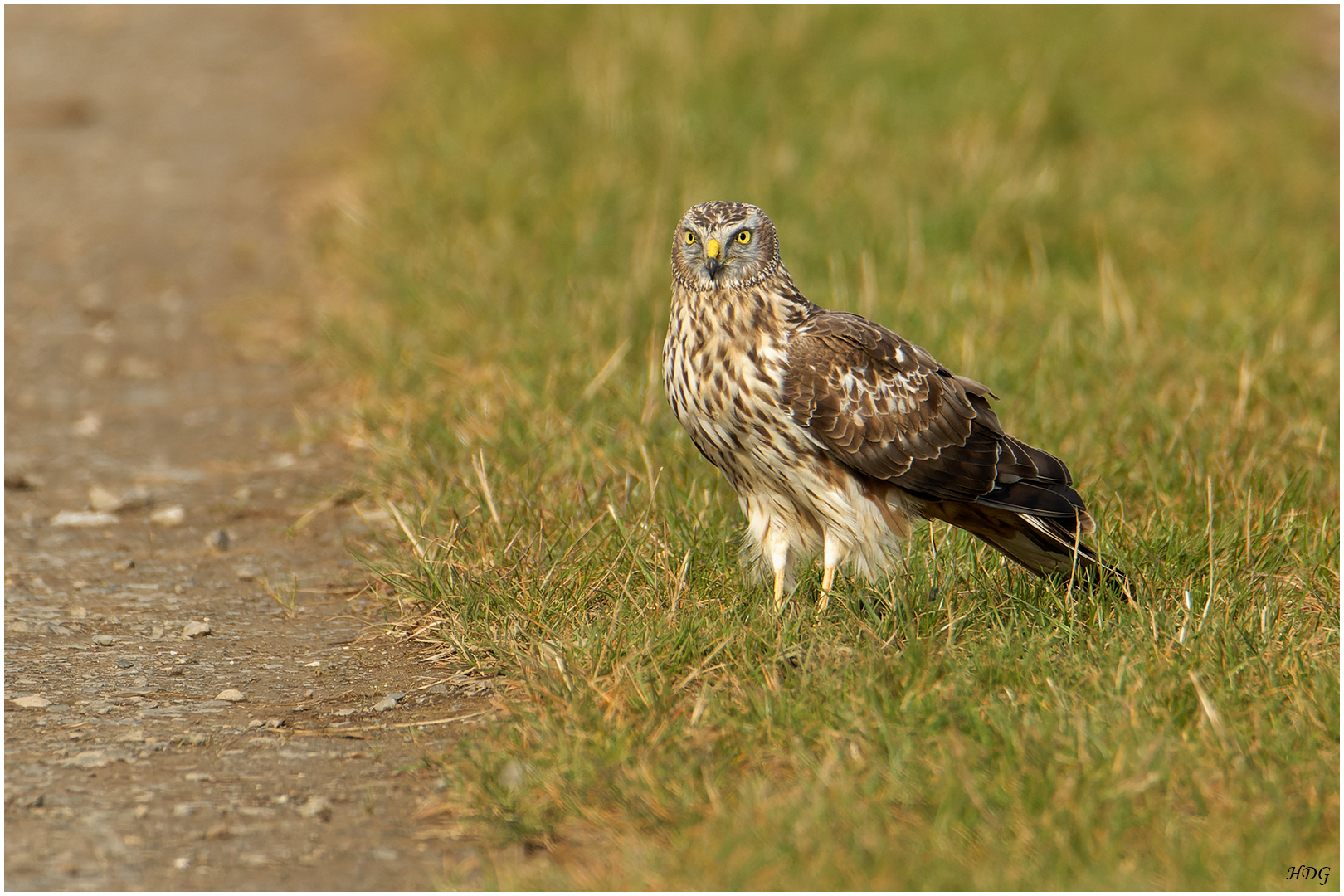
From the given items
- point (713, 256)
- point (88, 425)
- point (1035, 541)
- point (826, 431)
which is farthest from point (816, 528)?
point (88, 425)

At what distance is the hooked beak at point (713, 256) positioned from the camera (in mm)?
4270

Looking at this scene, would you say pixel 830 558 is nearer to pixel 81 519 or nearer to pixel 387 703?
pixel 387 703

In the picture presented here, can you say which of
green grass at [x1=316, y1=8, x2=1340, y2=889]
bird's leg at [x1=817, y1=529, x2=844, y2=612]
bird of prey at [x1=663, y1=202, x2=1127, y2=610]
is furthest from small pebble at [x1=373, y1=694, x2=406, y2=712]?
bird's leg at [x1=817, y1=529, x2=844, y2=612]

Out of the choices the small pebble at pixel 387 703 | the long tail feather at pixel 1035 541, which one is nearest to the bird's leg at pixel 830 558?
the long tail feather at pixel 1035 541

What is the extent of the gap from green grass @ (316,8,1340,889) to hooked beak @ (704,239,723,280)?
0.74 metres

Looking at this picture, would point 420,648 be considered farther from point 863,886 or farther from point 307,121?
point 307,121

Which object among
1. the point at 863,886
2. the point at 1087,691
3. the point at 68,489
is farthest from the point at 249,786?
the point at 68,489

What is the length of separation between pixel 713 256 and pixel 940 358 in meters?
2.09

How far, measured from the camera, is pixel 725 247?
A: 4316mm

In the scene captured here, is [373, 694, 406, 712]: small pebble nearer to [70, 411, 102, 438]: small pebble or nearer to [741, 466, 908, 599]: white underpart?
[741, 466, 908, 599]: white underpart

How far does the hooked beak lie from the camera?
14.0 feet

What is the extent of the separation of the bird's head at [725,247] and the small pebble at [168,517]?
224 centimetres

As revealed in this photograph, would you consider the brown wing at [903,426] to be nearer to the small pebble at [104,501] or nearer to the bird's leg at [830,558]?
the bird's leg at [830,558]

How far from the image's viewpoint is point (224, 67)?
1126cm
